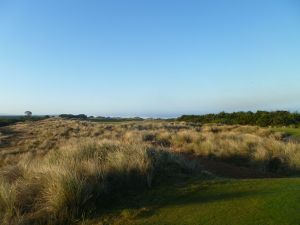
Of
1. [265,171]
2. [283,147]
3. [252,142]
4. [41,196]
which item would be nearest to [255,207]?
[41,196]

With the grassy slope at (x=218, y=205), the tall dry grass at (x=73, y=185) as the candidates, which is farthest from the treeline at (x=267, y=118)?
the grassy slope at (x=218, y=205)

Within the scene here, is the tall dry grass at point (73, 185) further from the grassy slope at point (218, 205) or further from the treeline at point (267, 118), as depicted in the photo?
the treeline at point (267, 118)

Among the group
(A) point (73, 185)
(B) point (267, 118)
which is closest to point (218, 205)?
(A) point (73, 185)

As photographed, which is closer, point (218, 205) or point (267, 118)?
point (218, 205)

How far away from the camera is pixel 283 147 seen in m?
18.7

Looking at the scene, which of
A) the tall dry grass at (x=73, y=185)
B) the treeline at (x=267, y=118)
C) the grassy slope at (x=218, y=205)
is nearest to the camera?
the grassy slope at (x=218, y=205)

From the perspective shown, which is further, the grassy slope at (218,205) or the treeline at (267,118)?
the treeline at (267,118)

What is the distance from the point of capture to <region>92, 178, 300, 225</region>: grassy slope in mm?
6663

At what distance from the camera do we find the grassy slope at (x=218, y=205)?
21.9ft

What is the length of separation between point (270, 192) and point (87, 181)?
3991 mm

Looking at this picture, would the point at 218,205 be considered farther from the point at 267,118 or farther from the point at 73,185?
the point at 267,118

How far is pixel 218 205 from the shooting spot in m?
7.38

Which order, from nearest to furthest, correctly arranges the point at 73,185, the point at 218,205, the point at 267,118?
1. the point at 218,205
2. the point at 73,185
3. the point at 267,118

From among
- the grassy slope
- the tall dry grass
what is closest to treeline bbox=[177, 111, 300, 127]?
the tall dry grass
